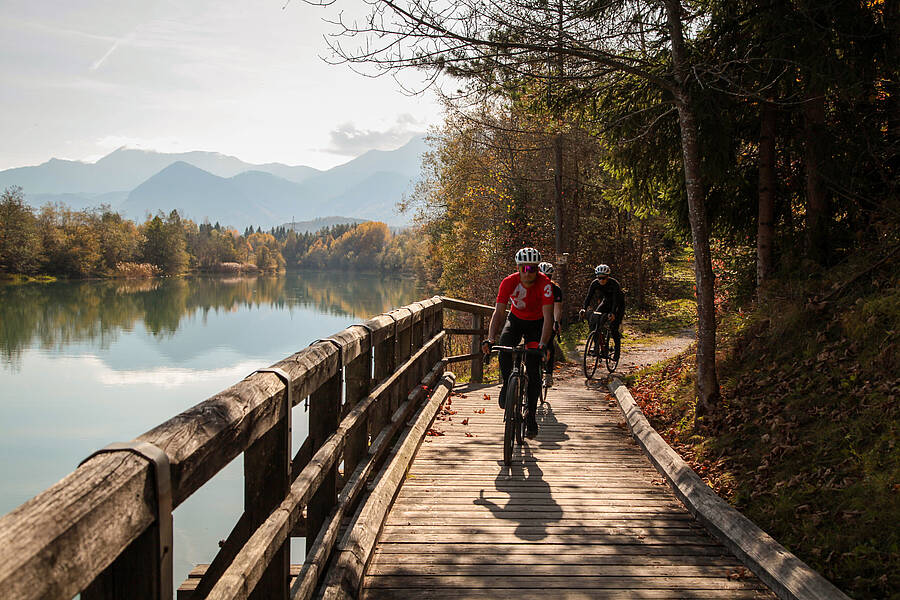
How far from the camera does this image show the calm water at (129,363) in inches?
829

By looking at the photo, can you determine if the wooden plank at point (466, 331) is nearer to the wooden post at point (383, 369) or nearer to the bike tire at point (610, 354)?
the bike tire at point (610, 354)

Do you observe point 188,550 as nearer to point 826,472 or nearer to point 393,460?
point 393,460

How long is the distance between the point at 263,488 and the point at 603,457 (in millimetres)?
4971

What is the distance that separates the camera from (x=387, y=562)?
164 inches

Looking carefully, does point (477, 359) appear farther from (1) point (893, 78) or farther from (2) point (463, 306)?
(1) point (893, 78)

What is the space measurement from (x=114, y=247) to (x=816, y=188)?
10211 cm

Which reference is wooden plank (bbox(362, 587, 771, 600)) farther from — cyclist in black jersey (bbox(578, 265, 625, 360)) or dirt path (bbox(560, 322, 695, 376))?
dirt path (bbox(560, 322, 695, 376))

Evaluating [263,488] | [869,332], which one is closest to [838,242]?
[869,332]

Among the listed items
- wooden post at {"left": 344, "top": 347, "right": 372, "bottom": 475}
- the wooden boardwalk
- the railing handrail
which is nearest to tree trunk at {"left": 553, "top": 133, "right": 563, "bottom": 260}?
the wooden boardwalk

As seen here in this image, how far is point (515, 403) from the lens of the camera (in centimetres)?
653

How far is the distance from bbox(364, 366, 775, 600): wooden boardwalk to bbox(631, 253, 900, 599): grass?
2.09 feet

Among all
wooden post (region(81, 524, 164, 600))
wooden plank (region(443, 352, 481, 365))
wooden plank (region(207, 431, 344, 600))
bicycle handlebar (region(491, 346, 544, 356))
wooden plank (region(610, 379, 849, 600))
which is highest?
wooden post (region(81, 524, 164, 600))

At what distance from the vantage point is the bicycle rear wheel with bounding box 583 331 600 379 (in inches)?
463

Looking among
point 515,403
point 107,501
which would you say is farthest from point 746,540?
point 107,501
